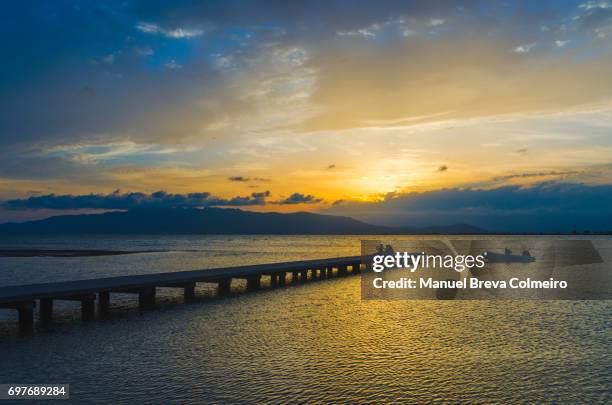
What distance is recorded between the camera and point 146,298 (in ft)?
79.4

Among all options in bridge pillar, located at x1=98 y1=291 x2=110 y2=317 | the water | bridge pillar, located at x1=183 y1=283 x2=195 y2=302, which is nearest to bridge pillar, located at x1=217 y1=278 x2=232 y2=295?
bridge pillar, located at x1=183 y1=283 x2=195 y2=302

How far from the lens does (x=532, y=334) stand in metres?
18.5

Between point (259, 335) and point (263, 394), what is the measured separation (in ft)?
21.6

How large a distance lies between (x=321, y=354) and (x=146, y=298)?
39.5 ft

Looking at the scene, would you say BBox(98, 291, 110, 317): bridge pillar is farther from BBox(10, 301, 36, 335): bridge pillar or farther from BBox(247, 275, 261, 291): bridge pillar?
BBox(247, 275, 261, 291): bridge pillar

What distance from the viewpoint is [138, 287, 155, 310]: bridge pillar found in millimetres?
24016

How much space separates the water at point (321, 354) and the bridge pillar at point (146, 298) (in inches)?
25.8

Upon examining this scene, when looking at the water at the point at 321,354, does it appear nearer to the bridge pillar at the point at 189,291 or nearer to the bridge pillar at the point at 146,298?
the bridge pillar at the point at 146,298

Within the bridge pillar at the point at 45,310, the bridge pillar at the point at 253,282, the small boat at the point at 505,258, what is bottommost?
the small boat at the point at 505,258

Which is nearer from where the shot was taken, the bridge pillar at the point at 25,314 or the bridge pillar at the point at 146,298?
the bridge pillar at the point at 25,314

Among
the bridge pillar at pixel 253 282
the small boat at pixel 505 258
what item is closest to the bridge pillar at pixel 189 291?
the bridge pillar at pixel 253 282

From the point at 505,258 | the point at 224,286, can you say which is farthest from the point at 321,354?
the point at 505,258

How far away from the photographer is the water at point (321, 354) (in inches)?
459

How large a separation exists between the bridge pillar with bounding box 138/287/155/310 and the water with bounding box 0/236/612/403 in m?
0.66
